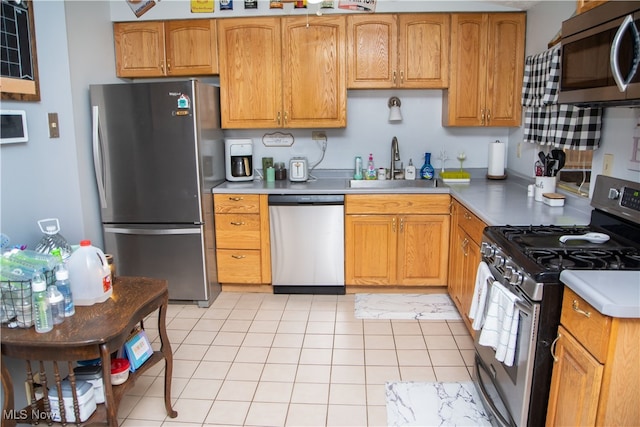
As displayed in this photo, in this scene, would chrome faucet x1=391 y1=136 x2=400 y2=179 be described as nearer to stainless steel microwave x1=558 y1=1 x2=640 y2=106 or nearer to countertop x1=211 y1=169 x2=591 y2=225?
countertop x1=211 y1=169 x2=591 y2=225

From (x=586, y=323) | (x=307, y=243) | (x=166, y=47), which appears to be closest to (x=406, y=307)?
(x=307, y=243)

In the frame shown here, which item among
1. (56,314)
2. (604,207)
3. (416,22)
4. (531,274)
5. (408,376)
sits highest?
(416,22)

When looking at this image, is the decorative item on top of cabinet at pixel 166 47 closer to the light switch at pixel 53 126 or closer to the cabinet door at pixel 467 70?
the light switch at pixel 53 126

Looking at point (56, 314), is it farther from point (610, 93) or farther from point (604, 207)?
point (604, 207)

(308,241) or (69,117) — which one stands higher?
(69,117)

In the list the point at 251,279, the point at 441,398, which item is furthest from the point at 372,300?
the point at 441,398

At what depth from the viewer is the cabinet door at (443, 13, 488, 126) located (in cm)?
357

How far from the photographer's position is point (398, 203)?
356 cm

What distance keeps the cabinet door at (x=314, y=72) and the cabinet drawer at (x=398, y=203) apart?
2.07 ft

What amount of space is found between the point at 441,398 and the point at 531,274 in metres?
0.97

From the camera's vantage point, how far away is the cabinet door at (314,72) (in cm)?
361

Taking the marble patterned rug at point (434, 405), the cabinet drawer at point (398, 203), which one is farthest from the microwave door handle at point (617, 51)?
the cabinet drawer at point (398, 203)

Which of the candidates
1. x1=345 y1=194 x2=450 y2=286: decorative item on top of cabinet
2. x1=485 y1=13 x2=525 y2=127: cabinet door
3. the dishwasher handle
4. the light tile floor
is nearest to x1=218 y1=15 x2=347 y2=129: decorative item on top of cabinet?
the dishwasher handle

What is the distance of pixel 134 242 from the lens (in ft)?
11.6
